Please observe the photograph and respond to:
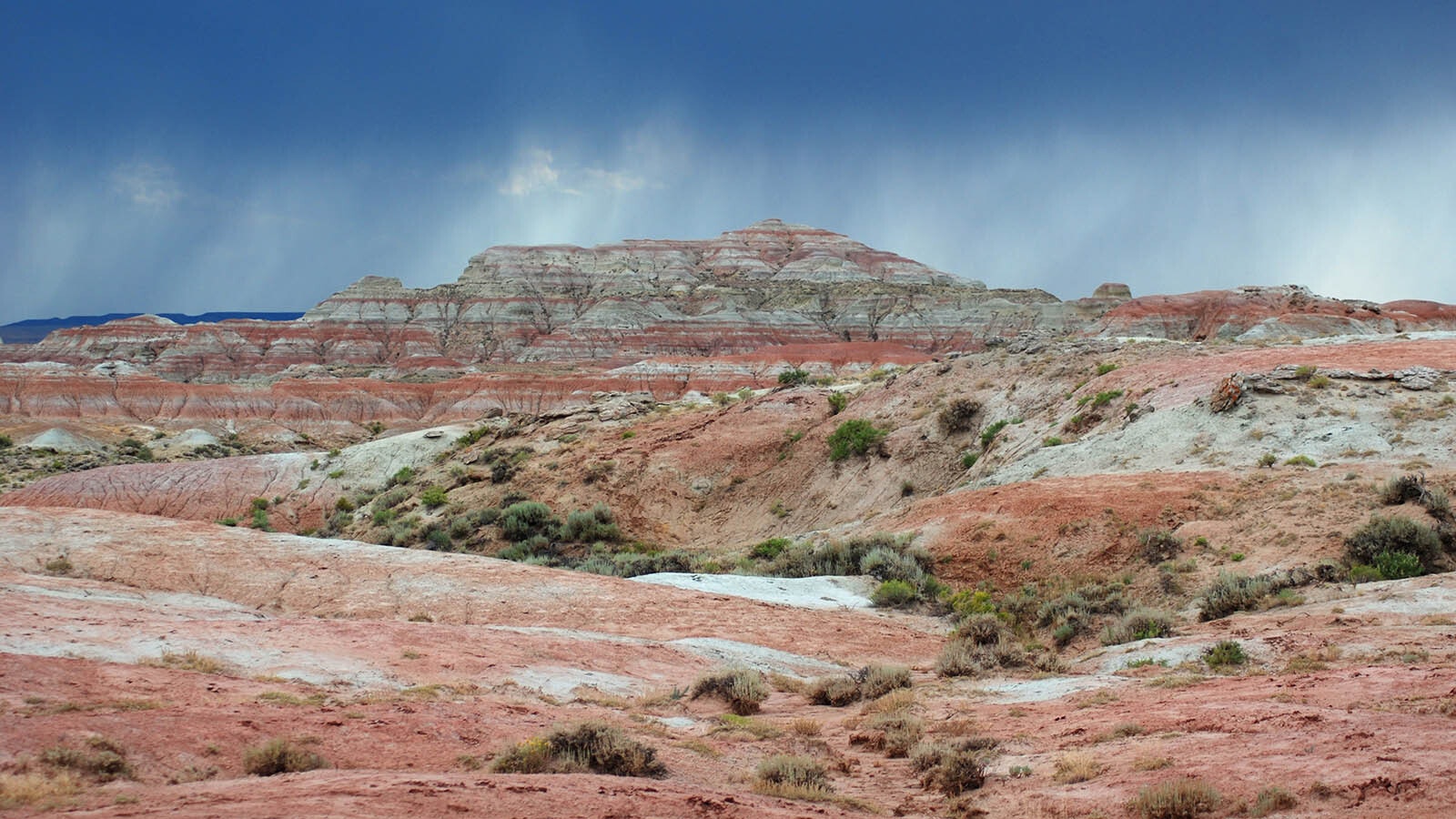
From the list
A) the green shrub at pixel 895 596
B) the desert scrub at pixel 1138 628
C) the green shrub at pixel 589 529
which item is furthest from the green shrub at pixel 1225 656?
the green shrub at pixel 589 529

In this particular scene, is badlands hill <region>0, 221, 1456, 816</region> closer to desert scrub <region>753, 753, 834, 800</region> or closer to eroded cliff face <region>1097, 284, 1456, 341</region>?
desert scrub <region>753, 753, 834, 800</region>

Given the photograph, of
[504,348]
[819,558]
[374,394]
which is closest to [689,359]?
[374,394]

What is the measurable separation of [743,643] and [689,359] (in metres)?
80.6

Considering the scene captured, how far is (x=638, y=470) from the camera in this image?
32.5 m

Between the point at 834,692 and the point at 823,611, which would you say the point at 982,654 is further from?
the point at 823,611

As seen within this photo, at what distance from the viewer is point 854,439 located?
100ft

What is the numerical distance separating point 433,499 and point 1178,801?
1204 inches

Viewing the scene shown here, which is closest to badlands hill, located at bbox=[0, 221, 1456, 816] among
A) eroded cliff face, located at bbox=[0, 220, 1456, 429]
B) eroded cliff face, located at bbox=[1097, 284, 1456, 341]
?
eroded cliff face, located at bbox=[1097, 284, 1456, 341]

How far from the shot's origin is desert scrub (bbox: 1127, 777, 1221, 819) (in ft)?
19.2

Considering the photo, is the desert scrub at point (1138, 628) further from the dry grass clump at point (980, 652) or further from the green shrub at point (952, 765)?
the green shrub at point (952, 765)

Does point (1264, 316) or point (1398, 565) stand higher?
point (1264, 316)

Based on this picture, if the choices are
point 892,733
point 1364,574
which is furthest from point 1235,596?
point 892,733

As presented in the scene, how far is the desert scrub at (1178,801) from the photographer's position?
5840mm

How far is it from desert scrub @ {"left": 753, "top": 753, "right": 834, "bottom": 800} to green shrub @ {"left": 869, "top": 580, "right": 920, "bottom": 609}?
925 centimetres
